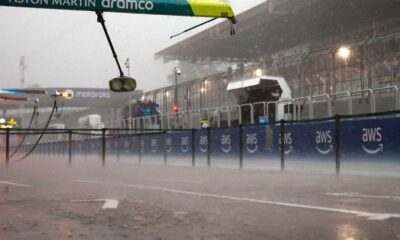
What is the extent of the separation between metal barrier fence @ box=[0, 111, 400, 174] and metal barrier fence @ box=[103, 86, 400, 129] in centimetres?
185

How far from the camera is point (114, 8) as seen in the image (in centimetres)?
744

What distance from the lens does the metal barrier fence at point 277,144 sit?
45.1 ft

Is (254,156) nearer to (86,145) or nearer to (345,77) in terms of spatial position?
(345,77)

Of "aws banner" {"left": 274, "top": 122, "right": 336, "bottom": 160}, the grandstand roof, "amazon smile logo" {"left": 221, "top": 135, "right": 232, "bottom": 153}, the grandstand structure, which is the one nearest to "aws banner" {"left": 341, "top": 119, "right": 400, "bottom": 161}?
"aws banner" {"left": 274, "top": 122, "right": 336, "bottom": 160}

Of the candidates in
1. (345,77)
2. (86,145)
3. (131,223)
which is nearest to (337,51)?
(345,77)

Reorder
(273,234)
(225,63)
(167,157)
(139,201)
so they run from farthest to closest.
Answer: (225,63) → (167,157) → (139,201) → (273,234)

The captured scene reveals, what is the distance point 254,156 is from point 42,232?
12989 mm

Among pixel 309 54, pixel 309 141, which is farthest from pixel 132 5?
A: pixel 309 54

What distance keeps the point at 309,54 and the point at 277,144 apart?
12.0m

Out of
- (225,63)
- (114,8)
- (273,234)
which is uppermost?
(225,63)

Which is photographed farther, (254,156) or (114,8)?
(254,156)

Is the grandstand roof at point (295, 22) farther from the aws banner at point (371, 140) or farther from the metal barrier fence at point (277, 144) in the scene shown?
the aws banner at point (371, 140)

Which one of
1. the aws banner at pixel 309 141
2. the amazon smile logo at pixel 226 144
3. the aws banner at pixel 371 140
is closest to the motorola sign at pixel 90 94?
the amazon smile logo at pixel 226 144

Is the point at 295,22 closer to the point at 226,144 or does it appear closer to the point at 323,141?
the point at 226,144
